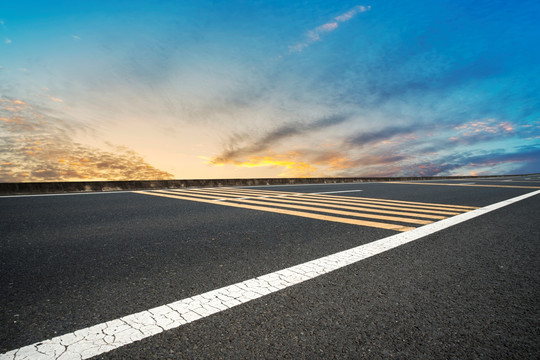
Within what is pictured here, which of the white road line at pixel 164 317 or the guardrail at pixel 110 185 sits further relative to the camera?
the guardrail at pixel 110 185

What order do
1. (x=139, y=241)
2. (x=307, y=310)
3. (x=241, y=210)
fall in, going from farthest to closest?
(x=241, y=210) → (x=139, y=241) → (x=307, y=310)

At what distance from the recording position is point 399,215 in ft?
16.8

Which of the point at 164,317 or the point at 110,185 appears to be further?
the point at 110,185

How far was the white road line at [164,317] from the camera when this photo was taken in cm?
133

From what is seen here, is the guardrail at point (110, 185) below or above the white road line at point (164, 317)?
above

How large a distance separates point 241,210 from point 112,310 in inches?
162

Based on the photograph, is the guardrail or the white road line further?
the guardrail

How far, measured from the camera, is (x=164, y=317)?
1.63 meters

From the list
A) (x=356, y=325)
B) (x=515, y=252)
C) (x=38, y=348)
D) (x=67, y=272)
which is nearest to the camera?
(x=38, y=348)

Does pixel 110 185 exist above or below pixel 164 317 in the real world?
above

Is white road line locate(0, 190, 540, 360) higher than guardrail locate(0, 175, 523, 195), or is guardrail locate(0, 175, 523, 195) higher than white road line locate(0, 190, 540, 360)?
guardrail locate(0, 175, 523, 195)

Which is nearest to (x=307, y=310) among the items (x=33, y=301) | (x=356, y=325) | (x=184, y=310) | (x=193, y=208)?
(x=356, y=325)

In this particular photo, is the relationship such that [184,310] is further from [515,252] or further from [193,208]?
[193,208]

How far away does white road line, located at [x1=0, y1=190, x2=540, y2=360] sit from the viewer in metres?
1.33
